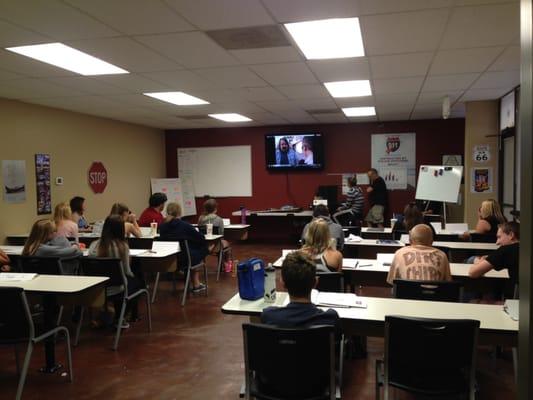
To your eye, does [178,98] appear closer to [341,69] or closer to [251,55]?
[251,55]

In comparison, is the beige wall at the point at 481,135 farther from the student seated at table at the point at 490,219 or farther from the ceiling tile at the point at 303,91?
the ceiling tile at the point at 303,91

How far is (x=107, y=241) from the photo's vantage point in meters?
4.00

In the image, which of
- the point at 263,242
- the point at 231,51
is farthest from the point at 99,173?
the point at 231,51

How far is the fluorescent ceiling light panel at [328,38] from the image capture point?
3.27 m

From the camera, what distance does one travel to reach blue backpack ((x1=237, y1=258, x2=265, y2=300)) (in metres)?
2.65

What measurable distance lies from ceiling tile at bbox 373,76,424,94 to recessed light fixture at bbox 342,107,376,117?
4.94 feet

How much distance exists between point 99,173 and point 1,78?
3.20m

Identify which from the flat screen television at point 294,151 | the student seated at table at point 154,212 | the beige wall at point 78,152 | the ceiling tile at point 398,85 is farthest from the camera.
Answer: the flat screen television at point 294,151

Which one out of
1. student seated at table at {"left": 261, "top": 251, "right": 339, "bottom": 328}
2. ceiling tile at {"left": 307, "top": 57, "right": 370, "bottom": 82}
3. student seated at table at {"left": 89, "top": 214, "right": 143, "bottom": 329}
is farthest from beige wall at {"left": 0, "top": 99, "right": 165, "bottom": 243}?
student seated at table at {"left": 261, "top": 251, "right": 339, "bottom": 328}

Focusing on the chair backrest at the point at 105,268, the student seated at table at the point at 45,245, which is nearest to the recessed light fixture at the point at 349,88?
the chair backrest at the point at 105,268

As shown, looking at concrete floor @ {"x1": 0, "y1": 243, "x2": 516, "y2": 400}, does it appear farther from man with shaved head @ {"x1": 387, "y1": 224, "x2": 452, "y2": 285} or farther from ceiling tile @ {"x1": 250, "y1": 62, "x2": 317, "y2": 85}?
ceiling tile @ {"x1": 250, "y1": 62, "x2": 317, "y2": 85}

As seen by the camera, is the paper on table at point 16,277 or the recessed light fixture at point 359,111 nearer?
the paper on table at point 16,277

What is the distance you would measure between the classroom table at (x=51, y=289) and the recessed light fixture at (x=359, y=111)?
5456 mm

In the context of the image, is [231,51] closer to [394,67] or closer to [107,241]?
[394,67]
